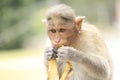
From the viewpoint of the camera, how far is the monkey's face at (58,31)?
6.19 metres

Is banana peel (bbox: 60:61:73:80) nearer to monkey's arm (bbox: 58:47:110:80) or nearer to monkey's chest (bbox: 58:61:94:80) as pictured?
monkey's arm (bbox: 58:47:110:80)

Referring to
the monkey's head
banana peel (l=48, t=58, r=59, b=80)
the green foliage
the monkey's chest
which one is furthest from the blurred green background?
banana peel (l=48, t=58, r=59, b=80)

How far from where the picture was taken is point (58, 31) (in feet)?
20.3

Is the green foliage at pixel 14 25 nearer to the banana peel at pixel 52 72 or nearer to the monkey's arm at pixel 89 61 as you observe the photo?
the monkey's arm at pixel 89 61

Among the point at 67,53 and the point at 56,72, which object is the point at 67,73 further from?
the point at 67,53

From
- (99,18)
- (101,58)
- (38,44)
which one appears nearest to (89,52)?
(101,58)

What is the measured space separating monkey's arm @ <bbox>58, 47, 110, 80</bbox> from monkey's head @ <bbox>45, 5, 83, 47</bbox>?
103 millimetres

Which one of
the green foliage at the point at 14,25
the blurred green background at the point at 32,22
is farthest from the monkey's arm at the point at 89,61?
the green foliage at the point at 14,25

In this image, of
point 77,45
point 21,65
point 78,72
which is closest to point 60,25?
point 77,45

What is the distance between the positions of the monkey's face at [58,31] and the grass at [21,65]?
133 inches

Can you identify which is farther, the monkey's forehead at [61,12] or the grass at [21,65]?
the grass at [21,65]

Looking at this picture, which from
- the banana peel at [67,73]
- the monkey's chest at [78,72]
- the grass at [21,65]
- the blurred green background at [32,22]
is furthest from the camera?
the blurred green background at [32,22]

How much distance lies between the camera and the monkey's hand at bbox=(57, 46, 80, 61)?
621cm

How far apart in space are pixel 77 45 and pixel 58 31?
601mm
